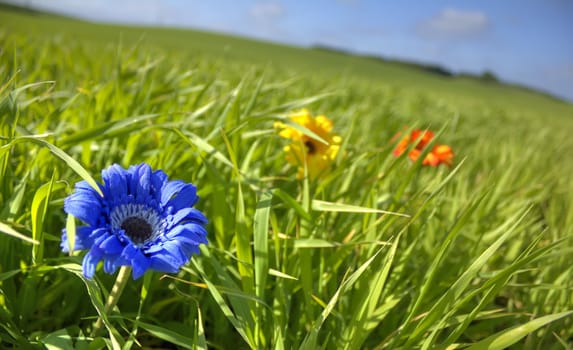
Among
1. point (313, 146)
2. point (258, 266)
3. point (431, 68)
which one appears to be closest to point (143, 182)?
point (258, 266)

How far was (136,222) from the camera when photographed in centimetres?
58

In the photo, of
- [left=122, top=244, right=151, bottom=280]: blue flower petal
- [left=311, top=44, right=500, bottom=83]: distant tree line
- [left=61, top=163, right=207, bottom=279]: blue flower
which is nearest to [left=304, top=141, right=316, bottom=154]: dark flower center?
[left=61, top=163, right=207, bottom=279]: blue flower

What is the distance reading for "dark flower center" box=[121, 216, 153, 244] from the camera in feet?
1.84

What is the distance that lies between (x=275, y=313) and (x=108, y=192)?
13.6 inches

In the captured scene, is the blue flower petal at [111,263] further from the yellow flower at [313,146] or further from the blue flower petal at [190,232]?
the yellow flower at [313,146]

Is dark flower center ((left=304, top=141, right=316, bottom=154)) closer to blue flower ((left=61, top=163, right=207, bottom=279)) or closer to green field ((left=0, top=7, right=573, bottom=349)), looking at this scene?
green field ((left=0, top=7, right=573, bottom=349))

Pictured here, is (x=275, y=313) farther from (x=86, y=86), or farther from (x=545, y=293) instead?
(x=86, y=86)

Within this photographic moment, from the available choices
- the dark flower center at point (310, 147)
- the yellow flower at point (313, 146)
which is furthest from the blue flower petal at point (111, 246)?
the dark flower center at point (310, 147)

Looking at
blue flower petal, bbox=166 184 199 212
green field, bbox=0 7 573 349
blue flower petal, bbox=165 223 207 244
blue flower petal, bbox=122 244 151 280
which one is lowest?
green field, bbox=0 7 573 349

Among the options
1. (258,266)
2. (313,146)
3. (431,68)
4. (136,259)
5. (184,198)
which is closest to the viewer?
(136,259)

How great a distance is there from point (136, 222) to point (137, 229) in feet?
0.04

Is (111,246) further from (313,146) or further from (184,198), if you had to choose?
(313,146)

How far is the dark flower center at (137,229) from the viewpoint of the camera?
56cm

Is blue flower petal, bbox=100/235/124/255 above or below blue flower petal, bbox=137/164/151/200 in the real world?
below
